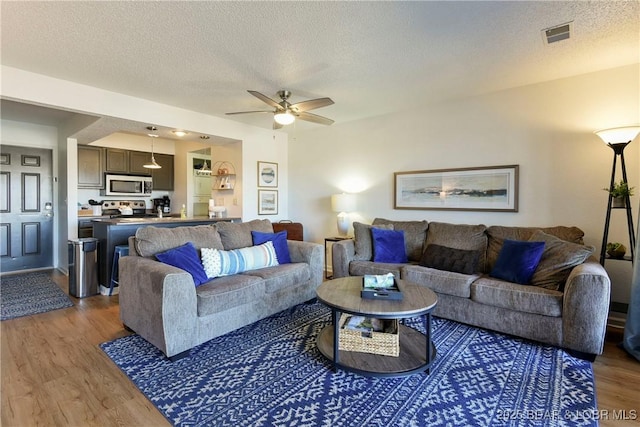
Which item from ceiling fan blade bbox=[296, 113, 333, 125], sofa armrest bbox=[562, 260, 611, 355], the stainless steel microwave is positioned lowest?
sofa armrest bbox=[562, 260, 611, 355]

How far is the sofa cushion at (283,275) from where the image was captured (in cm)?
292

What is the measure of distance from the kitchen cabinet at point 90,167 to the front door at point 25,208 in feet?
1.36

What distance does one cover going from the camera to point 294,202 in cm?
565

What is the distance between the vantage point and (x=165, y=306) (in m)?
2.19

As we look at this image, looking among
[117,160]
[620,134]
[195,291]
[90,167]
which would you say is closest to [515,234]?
[620,134]

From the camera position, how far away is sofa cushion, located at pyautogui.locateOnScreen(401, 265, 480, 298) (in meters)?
2.86

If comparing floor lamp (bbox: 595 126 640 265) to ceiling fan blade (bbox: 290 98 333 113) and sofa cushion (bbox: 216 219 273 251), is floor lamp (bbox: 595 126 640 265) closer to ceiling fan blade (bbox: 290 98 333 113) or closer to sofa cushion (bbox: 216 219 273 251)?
ceiling fan blade (bbox: 290 98 333 113)

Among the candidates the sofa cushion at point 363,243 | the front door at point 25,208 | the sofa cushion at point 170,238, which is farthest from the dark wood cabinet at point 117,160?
the sofa cushion at point 363,243

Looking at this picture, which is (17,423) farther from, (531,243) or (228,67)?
(531,243)

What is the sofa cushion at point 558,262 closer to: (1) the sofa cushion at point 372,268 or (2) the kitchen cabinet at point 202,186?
(1) the sofa cushion at point 372,268

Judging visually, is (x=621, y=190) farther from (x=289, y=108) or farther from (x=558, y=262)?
(x=289, y=108)

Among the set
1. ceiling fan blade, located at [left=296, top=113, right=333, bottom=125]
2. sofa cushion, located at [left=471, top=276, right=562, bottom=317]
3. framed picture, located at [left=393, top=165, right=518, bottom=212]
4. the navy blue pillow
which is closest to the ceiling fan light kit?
ceiling fan blade, located at [left=296, top=113, right=333, bottom=125]

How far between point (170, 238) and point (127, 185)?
3.98 metres

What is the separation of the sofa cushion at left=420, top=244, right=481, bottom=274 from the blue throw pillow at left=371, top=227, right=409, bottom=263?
0.32m
